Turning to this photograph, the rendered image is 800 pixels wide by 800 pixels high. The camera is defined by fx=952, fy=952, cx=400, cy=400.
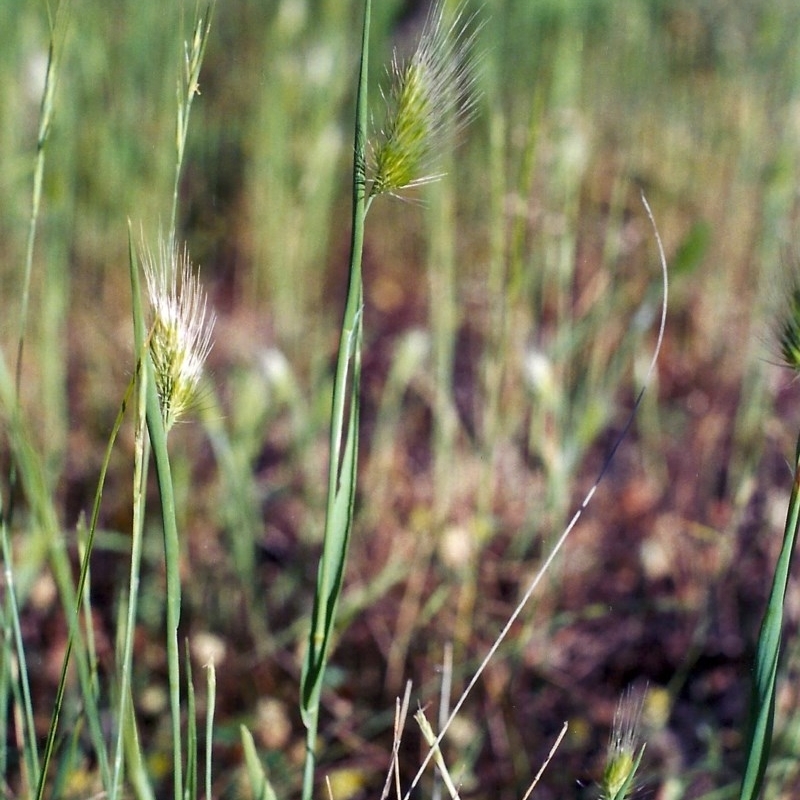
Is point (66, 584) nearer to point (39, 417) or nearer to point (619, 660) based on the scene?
point (619, 660)

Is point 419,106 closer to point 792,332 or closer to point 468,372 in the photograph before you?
point 792,332

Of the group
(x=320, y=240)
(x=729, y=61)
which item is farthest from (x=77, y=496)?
(x=729, y=61)

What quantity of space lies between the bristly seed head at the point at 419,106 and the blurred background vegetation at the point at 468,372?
0.31 feet

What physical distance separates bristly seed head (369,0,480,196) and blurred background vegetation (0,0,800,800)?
94 millimetres

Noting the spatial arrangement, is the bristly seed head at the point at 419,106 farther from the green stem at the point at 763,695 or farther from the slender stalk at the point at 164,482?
the green stem at the point at 763,695

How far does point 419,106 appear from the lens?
0.55m

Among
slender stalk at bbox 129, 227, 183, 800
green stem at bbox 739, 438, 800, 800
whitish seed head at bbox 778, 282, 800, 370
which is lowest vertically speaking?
green stem at bbox 739, 438, 800, 800

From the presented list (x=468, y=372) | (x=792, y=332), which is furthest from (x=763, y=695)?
(x=468, y=372)

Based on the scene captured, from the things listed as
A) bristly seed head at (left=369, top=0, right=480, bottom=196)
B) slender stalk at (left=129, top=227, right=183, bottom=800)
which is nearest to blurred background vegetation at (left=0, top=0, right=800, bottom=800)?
bristly seed head at (left=369, top=0, right=480, bottom=196)

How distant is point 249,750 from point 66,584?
0.18m

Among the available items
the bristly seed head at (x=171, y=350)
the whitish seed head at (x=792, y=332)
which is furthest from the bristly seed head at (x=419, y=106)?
the whitish seed head at (x=792, y=332)

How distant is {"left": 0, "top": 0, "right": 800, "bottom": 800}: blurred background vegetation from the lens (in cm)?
106

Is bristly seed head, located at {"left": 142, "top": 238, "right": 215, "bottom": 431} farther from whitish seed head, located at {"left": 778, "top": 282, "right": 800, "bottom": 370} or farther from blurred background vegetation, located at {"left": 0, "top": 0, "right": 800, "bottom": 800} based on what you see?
whitish seed head, located at {"left": 778, "top": 282, "right": 800, "bottom": 370}

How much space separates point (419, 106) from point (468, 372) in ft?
4.14
